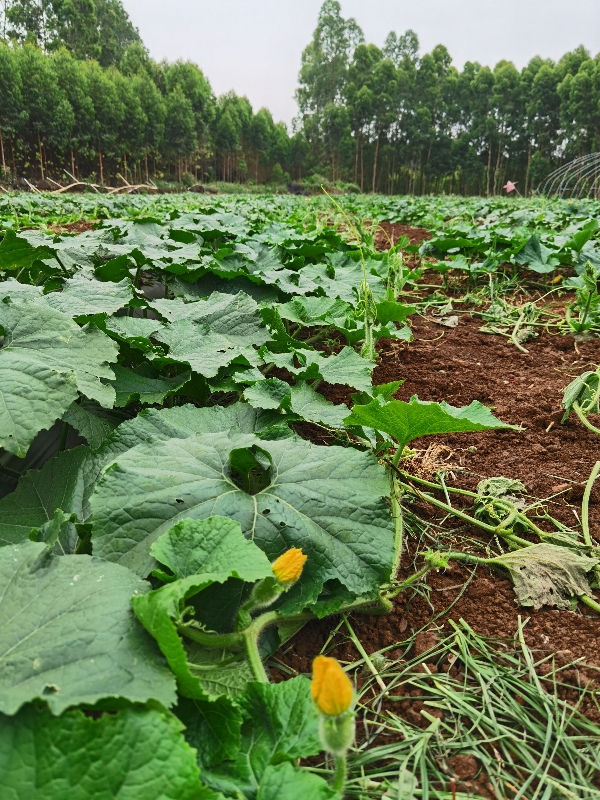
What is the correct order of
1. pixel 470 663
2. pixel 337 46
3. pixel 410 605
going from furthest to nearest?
pixel 337 46, pixel 410 605, pixel 470 663

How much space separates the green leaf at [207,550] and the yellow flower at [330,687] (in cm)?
27

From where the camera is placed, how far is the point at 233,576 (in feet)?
3.14

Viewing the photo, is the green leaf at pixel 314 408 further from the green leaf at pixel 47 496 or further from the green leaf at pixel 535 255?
the green leaf at pixel 535 255

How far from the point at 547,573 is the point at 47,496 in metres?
1.29

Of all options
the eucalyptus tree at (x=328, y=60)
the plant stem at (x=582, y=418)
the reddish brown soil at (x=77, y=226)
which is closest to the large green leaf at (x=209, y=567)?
the plant stem at (x=582, y=418)

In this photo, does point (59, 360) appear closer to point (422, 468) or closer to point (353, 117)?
point (422, 468)

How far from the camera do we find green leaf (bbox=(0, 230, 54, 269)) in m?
2.54

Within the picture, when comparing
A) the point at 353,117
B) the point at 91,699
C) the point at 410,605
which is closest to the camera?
the point at 91,699

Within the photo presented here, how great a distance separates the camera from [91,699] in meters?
0.73

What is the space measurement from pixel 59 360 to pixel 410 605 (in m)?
1.18

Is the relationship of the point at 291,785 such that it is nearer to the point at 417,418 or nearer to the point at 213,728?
the point at 213,728

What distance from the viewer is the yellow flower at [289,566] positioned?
0.98m

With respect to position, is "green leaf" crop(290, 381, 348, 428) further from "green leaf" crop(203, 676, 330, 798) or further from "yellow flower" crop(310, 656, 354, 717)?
"yellow flower" crop(310, 656, 354, 717)

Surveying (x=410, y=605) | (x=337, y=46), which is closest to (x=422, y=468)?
(x=410, y=605)
